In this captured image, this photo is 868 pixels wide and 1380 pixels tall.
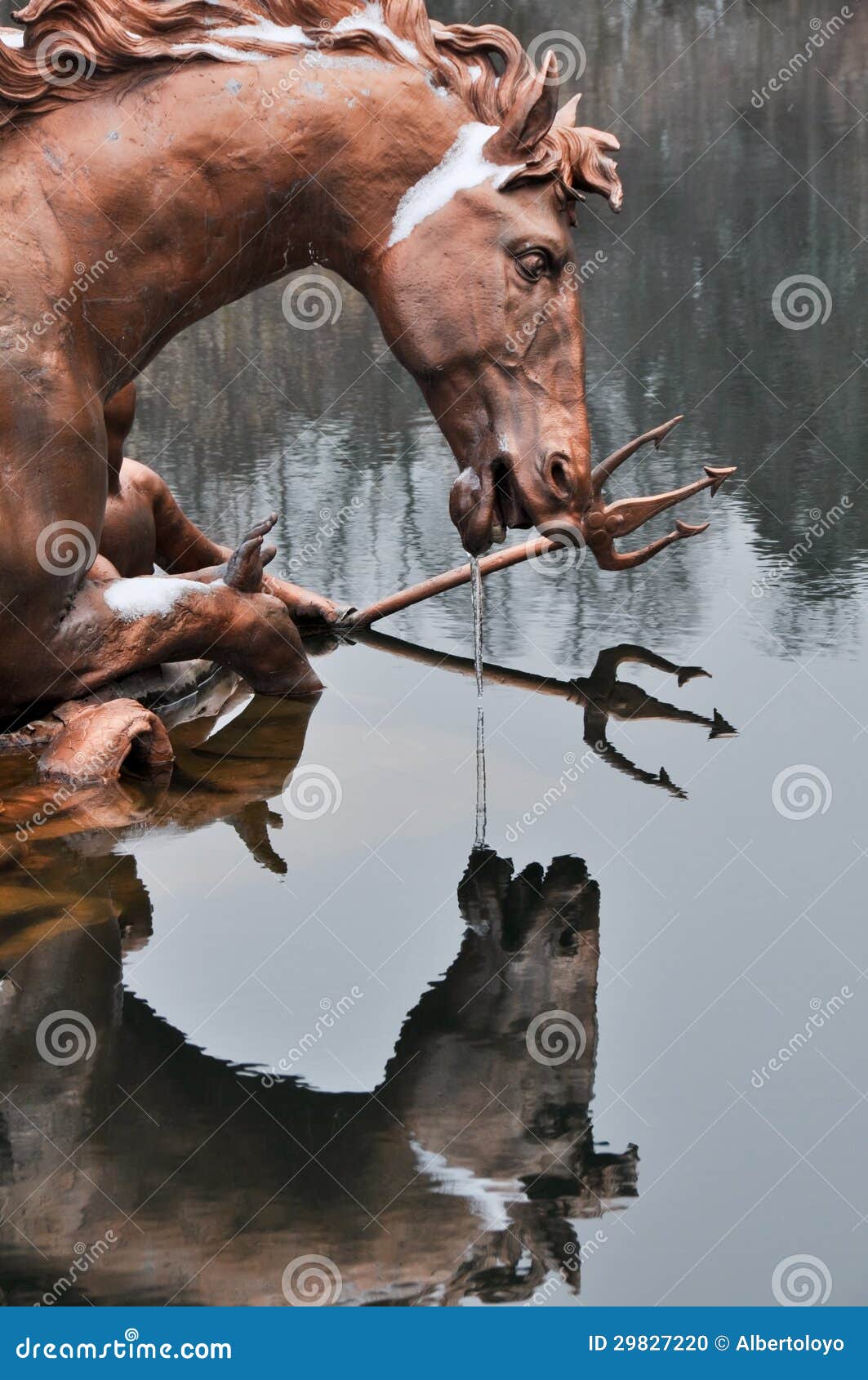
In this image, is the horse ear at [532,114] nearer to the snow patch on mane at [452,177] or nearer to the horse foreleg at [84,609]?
the snow patch on mane at [452,177]

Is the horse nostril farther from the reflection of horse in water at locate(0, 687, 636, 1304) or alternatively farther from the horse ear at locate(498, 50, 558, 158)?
the reflection of horse in water at locate(0, 687, 636, 1304)

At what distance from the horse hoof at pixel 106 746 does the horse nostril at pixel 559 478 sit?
3.62ft

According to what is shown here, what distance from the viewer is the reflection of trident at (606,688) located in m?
4.83

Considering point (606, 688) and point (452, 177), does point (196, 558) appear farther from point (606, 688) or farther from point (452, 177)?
point (452, 177)

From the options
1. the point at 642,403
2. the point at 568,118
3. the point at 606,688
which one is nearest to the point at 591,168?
the point at 568,118

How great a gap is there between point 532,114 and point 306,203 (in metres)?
0.52

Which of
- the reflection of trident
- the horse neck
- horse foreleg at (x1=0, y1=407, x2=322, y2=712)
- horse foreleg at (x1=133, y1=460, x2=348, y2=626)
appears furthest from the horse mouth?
horse foreleg at (x1=133, y1=460, x2=348, y2=626)

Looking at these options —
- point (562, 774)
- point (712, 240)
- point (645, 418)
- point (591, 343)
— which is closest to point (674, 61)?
point (712, 240)

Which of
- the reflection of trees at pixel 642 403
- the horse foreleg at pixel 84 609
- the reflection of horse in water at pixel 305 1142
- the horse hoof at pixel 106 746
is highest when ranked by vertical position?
the reflection of trees at pixel 642 403

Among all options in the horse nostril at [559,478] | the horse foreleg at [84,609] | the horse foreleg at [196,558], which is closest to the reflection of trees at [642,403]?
the horse foreleg at [196,558]

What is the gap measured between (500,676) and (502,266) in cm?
144

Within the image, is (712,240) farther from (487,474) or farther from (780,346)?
(487,474)

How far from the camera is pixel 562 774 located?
4668mm

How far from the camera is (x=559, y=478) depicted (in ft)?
14.2
